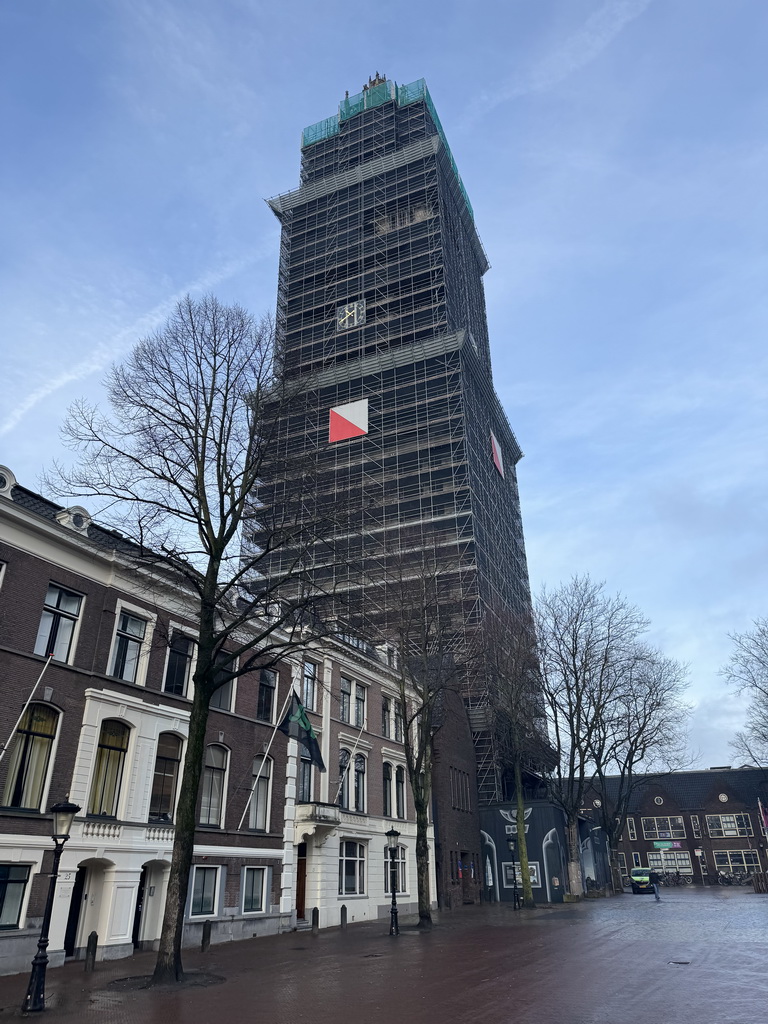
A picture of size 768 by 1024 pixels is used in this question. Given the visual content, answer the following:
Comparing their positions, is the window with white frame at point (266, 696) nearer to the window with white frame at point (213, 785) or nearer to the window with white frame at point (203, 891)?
the window with white frame at point (213, 785)

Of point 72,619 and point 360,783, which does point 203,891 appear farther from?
point 360,783

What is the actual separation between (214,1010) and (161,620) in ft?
43.9

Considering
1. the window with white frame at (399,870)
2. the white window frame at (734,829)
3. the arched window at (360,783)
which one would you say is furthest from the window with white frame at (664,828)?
the arched window at (360,783)

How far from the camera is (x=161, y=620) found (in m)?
23.5

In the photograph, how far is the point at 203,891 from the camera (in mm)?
23078

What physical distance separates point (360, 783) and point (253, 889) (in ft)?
32.6

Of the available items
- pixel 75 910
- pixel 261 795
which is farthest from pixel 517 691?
pixel 75 910

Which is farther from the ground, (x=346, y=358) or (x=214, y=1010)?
(x=346, y=358)

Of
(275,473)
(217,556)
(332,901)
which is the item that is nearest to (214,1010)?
(217,556)

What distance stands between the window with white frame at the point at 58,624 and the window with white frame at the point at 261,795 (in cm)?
911

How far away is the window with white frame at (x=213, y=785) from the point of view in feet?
78.2

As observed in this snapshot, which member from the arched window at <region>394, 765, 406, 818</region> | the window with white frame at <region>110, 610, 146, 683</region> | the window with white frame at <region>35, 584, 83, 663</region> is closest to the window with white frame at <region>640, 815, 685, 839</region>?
the arched window at <region>394, 765, 406, 818</region>

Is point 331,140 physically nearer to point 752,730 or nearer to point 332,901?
point 752,730

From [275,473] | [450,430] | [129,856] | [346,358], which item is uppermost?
[346,358]
